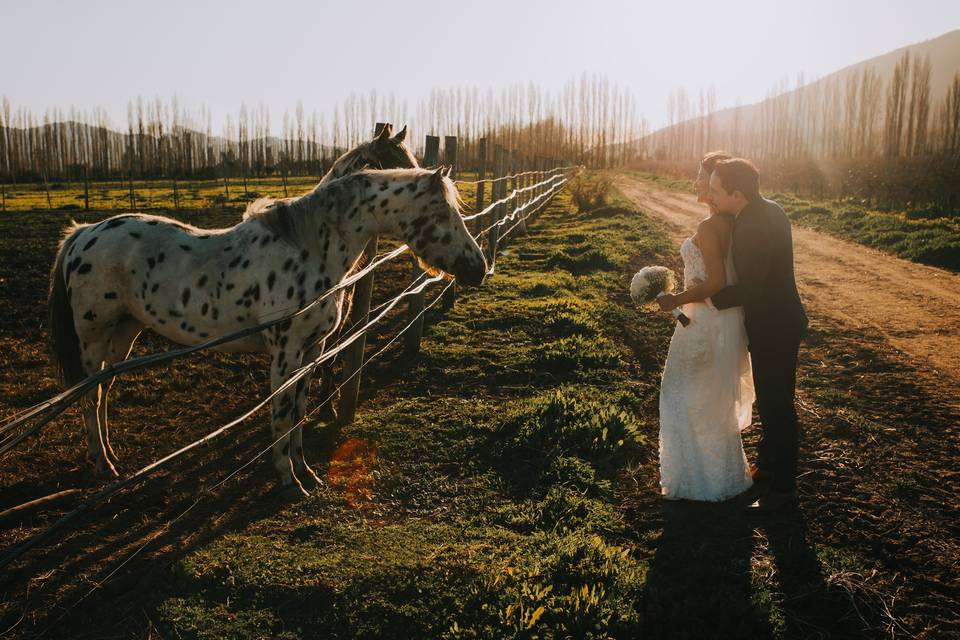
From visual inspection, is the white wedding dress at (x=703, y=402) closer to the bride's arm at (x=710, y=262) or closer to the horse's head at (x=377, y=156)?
the bride's arm at (x=710, y=262)

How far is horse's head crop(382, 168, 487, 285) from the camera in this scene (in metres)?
3.89

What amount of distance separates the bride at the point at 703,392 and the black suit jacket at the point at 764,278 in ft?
0.33

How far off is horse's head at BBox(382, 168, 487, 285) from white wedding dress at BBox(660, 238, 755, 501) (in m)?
1.29

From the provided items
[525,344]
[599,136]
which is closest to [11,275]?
[525,344]

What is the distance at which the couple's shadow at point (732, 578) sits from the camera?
2.80 meters

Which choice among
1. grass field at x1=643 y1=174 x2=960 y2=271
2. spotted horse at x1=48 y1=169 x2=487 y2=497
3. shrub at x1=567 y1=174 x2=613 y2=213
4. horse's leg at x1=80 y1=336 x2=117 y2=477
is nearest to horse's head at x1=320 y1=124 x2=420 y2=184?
spotted horse at x1=48 y1=169 x2=487 y2=497

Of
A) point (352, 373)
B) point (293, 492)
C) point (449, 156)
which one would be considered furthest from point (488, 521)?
point (449, 156)

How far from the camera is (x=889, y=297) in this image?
9.12 meters

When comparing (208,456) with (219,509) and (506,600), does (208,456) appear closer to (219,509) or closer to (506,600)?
(219,509)

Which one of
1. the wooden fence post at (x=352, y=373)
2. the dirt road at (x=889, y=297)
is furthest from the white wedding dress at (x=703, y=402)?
the dirt road at (x=889, y=297)

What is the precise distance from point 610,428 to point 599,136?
54.6 meters

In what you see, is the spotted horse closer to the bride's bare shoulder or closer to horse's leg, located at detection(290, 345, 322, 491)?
horse's leg, located at detection(290, 345, 322, 491)

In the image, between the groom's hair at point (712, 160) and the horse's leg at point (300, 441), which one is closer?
the groom's hair at point (712, 160)

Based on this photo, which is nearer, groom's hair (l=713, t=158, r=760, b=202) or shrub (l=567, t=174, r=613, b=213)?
groom's hair (l=713, t=158, r=760, b=202)
